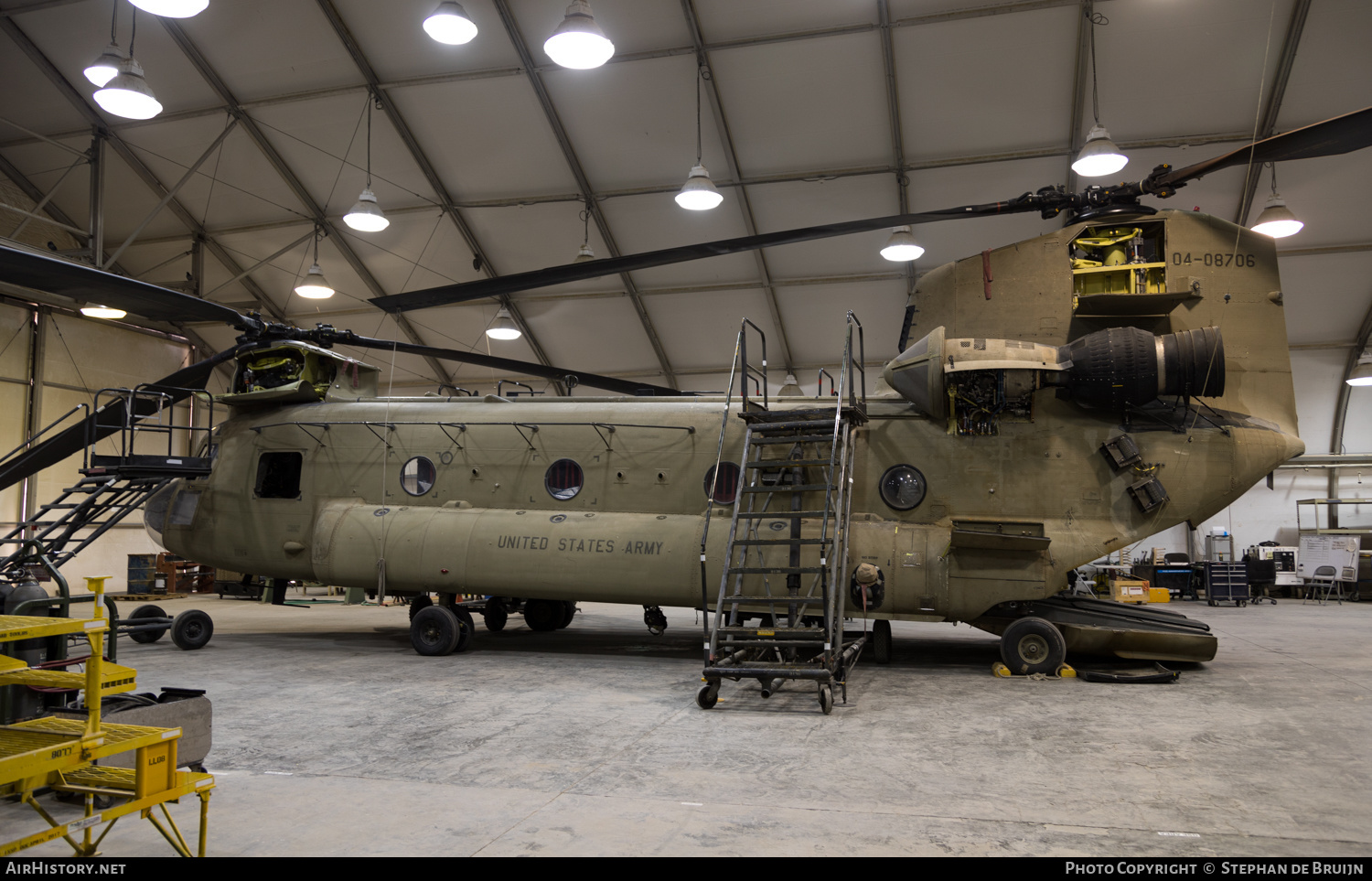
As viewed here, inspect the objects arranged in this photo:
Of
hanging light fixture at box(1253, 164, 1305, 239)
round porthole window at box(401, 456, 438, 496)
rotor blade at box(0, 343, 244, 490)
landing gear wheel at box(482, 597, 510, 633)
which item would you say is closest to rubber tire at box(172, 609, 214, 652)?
rotor blade at box(0, 343, 244, 490)

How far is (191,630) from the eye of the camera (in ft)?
36.2

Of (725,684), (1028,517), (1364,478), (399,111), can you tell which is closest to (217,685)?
(725,684)

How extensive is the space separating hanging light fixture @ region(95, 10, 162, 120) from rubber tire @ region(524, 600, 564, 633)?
8575mm

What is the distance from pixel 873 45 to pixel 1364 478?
1961 cm

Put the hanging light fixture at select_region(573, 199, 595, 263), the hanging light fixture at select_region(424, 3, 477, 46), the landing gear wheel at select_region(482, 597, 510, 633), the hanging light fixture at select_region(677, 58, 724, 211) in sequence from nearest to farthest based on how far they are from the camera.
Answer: the hanging light fixture at select_region(424, 3, 477, 46)
the hanging light fixture at select_region(677, 58, 724, 211)
the landing gear wheel at select_region(482, 597, 510, 633)
the hanging light fixture at select_region(573, 199, 595, 263)

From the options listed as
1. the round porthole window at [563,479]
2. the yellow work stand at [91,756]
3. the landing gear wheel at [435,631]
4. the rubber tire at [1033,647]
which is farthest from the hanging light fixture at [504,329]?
the yellow work stand at [91,756]

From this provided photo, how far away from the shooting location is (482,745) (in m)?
5.95

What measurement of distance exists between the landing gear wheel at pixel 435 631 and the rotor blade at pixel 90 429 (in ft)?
14.6

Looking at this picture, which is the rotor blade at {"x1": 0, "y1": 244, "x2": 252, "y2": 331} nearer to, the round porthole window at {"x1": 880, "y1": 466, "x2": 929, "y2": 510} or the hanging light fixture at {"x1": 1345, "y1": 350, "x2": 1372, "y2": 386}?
the round porthole window at {"x1": 880, "y1": 466, "x2": 929, "y2": 510}

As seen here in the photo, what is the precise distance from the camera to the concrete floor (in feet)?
13.3

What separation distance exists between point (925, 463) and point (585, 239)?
10.8 meters

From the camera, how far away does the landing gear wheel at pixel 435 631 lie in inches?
414

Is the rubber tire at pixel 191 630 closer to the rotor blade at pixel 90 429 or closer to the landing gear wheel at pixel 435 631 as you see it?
the rotor blade at pixel 90 429

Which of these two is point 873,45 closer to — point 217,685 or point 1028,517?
point 1028,517
